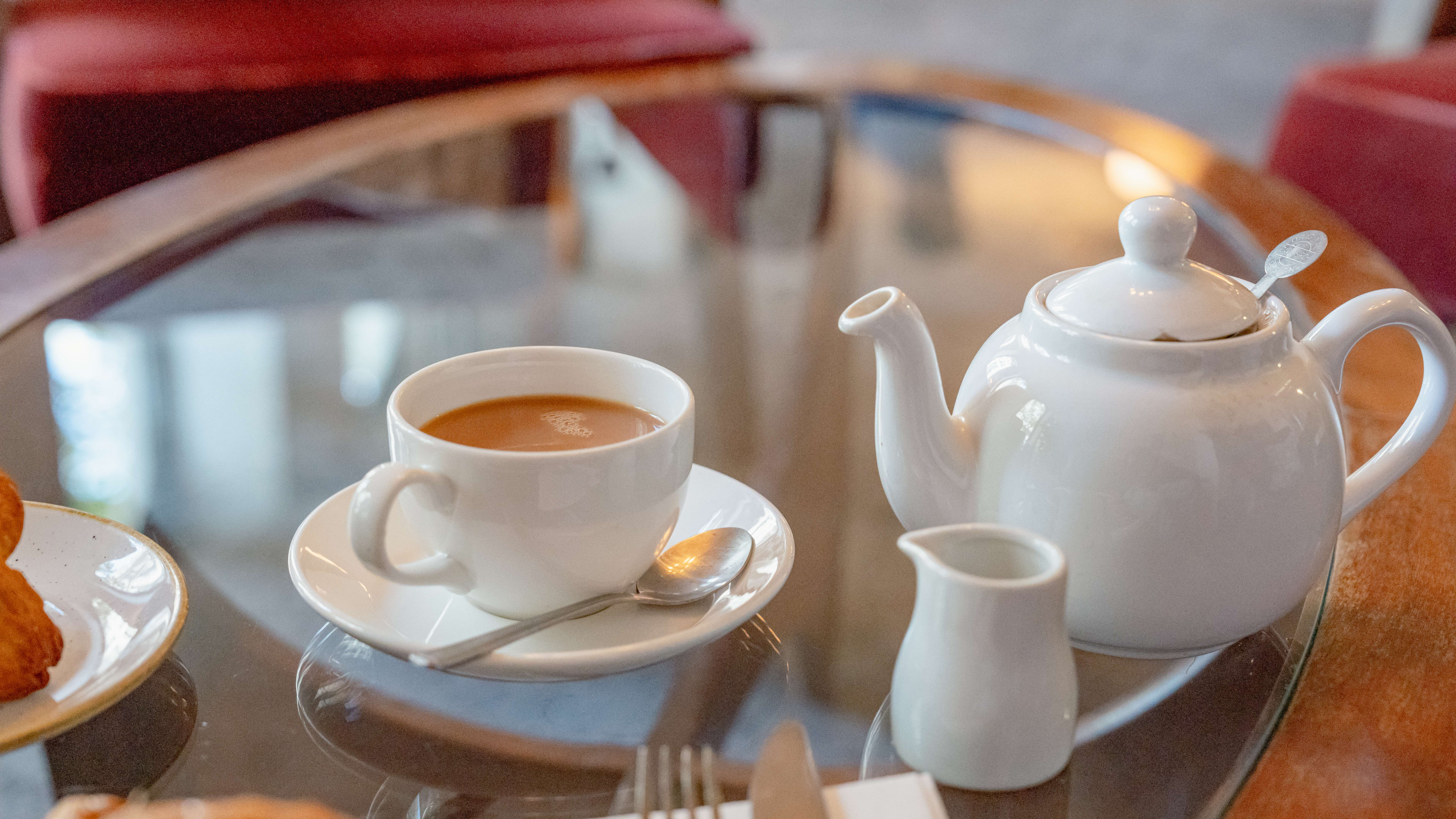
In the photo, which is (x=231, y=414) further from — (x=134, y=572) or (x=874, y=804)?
(x=874, y=804)

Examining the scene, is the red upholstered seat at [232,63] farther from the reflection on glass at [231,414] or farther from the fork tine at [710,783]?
the fork tine at [710,783]

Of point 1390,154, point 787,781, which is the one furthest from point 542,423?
point 1390,154

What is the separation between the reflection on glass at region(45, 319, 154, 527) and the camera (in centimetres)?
52

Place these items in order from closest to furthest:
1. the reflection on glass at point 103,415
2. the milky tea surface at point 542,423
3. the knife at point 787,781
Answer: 1. the knife at point 787,781
2. the milky tea surface at point 542,423
3. the reflection on glass at point 103,415

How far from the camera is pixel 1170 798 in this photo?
34cm

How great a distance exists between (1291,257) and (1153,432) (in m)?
0.09

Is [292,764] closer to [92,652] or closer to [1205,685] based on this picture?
[92,652]

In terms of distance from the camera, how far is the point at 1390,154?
4.29 ft

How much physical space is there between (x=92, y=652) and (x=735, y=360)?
65 cm

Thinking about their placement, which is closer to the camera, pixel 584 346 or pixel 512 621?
pixel 512 621

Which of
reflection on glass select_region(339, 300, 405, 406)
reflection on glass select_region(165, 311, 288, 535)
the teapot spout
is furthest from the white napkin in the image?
reflection on glass select_region(339, 300, 405, 406)

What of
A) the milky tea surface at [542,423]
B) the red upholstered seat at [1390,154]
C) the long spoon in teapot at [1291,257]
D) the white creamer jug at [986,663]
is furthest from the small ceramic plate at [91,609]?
the red upholstered seat at [1390,154]

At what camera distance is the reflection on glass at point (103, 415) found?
524mm

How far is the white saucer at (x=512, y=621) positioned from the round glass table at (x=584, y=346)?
0.05ft
